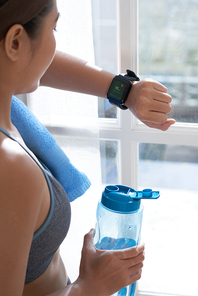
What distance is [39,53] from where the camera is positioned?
575 millimetres

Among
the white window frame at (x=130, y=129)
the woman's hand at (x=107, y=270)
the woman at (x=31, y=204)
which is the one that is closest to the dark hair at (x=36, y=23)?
the woman at (x=31, y=204)

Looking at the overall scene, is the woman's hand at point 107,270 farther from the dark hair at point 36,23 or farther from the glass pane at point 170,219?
the glass pane at point 170,219

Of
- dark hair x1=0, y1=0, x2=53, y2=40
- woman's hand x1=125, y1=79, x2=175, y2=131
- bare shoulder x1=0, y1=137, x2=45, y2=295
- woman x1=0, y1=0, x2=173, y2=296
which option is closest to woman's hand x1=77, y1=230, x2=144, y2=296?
woman x1=0, y1=0, x2=173, y2=296

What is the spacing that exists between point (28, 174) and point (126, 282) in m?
A: 0.34

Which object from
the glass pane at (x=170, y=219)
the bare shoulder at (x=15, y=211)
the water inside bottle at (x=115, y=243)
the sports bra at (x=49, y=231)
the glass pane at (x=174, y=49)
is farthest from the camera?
the glass pane at (x=170, y=219)

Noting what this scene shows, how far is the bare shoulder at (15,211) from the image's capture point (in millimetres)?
482

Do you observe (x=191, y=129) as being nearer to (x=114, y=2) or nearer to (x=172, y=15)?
(x=172, y=15)

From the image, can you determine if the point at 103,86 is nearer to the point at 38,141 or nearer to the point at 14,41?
the point at 38,141

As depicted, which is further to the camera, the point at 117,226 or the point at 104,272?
the point at 117,226

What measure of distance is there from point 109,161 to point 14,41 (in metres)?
0.90

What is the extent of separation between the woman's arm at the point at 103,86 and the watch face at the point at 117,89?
3cm

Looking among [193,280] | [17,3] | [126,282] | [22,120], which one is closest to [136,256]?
[126,282]

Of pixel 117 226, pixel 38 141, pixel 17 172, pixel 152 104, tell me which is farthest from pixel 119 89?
pixel 17 172

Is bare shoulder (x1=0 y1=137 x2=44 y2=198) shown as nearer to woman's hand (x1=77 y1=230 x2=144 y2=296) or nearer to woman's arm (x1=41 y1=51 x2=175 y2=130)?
woman's hand (x1=77 y1=230 x2=144 y2=296)
